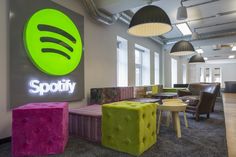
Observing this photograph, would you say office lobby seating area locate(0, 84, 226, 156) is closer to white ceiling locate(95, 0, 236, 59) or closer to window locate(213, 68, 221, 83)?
white ceiling locate(95, 0, 236, 59)

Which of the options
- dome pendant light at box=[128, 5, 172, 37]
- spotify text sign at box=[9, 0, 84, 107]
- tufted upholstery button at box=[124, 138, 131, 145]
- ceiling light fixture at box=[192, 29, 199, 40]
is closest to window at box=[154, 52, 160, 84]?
ceiling light fixture at box=[192, 29, 199, 40]

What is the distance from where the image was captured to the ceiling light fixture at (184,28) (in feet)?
20.6

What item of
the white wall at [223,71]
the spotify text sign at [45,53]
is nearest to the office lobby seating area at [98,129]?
the spotify text sign at [45,53]

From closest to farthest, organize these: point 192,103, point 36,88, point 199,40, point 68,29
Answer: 1. point 36,88
2. point 68,29
3. point 192,103
4. point 199,40

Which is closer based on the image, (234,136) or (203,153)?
(203,153)

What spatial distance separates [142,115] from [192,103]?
9.49 ft

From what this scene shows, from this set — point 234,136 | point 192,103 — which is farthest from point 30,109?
point 192,103

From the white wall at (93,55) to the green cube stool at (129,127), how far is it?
5.29 ft

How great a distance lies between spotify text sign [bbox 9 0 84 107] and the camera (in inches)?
113

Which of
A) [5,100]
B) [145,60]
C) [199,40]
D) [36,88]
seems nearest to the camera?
[5,100]

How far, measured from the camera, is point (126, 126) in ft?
8.04

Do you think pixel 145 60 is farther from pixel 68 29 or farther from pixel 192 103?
pixel 68 29

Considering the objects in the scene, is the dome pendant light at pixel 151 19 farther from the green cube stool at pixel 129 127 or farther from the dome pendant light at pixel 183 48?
the dome pendant light at pixel 183 48

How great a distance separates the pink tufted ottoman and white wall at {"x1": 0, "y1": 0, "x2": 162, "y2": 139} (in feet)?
2.20
